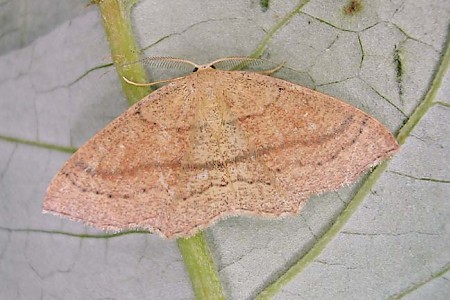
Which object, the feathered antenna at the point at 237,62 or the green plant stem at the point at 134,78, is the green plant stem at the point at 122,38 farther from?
the feathered antenna at the point at 237,62

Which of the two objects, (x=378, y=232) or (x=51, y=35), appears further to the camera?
(x=51, y=35)

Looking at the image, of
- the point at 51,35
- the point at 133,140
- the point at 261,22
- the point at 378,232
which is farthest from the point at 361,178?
the point at 51,35

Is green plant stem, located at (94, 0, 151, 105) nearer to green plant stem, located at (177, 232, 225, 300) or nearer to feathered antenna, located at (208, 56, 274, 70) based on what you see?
feathered antenna, located at (208, 56, 274, 70)

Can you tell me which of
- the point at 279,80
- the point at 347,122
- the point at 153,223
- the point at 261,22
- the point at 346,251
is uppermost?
the point at 261,22

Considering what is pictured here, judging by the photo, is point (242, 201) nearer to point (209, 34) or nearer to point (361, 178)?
point (361, 178)

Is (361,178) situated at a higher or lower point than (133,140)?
lower

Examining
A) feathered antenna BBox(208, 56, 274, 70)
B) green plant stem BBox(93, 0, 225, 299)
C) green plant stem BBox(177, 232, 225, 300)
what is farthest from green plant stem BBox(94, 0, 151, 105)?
green plant stem BBox(177, 232, 225, 300)

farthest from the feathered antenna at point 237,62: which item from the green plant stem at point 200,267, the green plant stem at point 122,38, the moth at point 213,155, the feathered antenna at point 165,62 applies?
the green plant stem at point 200,267
